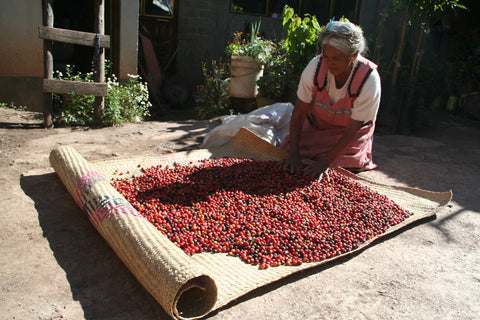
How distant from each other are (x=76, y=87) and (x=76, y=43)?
546 millimetres

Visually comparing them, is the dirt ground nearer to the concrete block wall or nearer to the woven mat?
the woven mat

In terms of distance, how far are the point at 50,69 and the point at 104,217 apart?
3239mm

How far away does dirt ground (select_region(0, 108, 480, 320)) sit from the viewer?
1803 mm

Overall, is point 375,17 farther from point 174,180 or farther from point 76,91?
point 174,180

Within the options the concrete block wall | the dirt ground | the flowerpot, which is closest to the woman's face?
the dirt ground

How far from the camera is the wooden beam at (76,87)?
182 inches

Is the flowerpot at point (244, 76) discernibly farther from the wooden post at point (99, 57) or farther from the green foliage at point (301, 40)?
the wooden post at point (99, 57)

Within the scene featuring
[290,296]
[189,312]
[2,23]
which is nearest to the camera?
[189,312]

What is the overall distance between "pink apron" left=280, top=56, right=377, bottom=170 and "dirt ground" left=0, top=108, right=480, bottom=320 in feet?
2.00

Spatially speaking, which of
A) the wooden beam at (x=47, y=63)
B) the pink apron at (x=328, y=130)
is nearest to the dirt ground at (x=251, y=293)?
the pink apron at (x=328, y=130)

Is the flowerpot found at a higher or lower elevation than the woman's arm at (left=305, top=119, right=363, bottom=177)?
higher

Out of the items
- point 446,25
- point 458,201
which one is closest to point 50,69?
point 458,201

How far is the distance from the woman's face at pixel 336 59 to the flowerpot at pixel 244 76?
3047 millimetres

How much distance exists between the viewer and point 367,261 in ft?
7.55
